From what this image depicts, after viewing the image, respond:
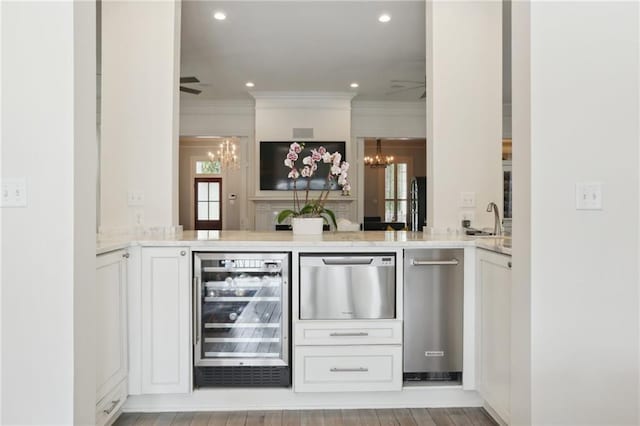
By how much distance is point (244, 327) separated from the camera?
2436 mm

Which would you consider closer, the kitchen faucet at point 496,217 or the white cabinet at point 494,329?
the white cabinet at point 494,329

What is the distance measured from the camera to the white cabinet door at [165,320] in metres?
2.33

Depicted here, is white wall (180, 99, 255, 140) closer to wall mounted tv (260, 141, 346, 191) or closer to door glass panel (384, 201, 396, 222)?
wall mounted tv (260, 141, 346, 191)

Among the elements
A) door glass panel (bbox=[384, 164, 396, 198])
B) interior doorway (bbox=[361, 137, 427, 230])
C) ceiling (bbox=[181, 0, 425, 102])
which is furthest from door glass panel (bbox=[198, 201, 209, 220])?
door glass panel (bbox=[384, 164, 396, 198])

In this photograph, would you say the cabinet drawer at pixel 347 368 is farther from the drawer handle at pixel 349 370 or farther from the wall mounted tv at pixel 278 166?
the wall mounted tv at pixel 278 166

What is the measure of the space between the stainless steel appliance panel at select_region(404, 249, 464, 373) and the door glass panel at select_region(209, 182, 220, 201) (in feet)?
27.3

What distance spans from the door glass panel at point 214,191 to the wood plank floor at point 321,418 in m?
8.08

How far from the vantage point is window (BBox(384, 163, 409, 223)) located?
10297mm
